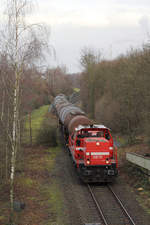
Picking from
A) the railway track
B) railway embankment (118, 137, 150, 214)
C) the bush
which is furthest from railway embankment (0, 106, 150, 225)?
the bush

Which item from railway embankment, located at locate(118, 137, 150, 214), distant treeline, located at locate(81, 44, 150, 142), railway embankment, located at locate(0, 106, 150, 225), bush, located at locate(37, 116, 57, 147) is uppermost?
distant treeline, located at locate(81, 44, 150, 142)

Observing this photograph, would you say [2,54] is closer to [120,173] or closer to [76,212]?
[76,212]

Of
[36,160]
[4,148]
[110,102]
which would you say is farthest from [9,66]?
[110,102]

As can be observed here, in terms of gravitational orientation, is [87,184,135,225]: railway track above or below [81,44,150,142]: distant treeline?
below

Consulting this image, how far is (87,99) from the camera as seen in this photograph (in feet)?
142

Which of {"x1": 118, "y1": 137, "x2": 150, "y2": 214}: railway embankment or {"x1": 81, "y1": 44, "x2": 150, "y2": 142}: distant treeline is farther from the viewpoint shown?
{"x1": 81, "y1": 44, "x2": 150, "y2": 142}: distant treeline

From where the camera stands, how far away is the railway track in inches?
366

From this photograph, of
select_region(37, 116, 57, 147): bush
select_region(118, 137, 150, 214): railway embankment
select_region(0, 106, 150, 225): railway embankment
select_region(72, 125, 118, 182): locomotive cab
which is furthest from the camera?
select_region(37, 116, 57, 147): bush

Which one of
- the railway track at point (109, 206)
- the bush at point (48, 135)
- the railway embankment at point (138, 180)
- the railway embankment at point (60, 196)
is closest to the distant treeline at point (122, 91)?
the railway embankment at point (138, 180)

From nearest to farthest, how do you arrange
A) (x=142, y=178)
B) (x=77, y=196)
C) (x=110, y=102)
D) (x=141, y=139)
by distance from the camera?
(x=77, y=196) < (x=142, y=178) < (x=141, y=139) < (x=110, y=102)

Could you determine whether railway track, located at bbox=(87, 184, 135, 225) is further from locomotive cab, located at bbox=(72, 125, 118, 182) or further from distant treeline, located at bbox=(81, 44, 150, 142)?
distant treeline, located at bbox=(81, 44, 150, 142)

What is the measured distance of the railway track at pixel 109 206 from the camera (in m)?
9.29

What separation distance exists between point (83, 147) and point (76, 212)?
4.26 metres

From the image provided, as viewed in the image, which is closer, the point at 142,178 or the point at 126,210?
the point at 126,210
